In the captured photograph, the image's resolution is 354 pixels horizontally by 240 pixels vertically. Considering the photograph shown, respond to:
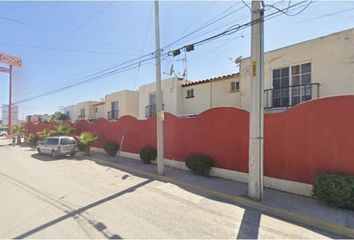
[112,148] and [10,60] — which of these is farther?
[10,60]

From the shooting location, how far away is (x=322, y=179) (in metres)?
7.80

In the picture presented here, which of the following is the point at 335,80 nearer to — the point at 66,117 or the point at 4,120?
the point at 66,117

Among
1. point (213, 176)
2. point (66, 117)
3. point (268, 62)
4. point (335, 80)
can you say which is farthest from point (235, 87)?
point (66, 117)

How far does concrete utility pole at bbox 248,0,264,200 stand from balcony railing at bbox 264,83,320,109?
521 cm

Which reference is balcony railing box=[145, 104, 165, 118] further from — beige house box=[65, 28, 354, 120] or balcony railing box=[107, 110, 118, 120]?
balcony railing box=[107, 110, 118, 120]

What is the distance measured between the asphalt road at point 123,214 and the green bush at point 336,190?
163cm

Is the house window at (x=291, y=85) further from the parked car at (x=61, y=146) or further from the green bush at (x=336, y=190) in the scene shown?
the parked car at (x=61, y=146)

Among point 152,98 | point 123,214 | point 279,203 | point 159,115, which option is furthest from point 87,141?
point 279,203

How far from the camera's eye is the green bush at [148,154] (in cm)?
1535

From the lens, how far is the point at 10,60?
42406 millimetres

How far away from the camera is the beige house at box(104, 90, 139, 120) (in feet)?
96.2

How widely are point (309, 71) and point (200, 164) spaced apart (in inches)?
257

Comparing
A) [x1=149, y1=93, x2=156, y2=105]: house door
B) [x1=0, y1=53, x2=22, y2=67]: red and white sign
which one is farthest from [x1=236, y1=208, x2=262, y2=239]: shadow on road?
[x1=0, y1=53, x2=22, y2=67]: red and white sign

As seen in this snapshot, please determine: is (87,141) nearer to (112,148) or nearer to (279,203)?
(112,148)
